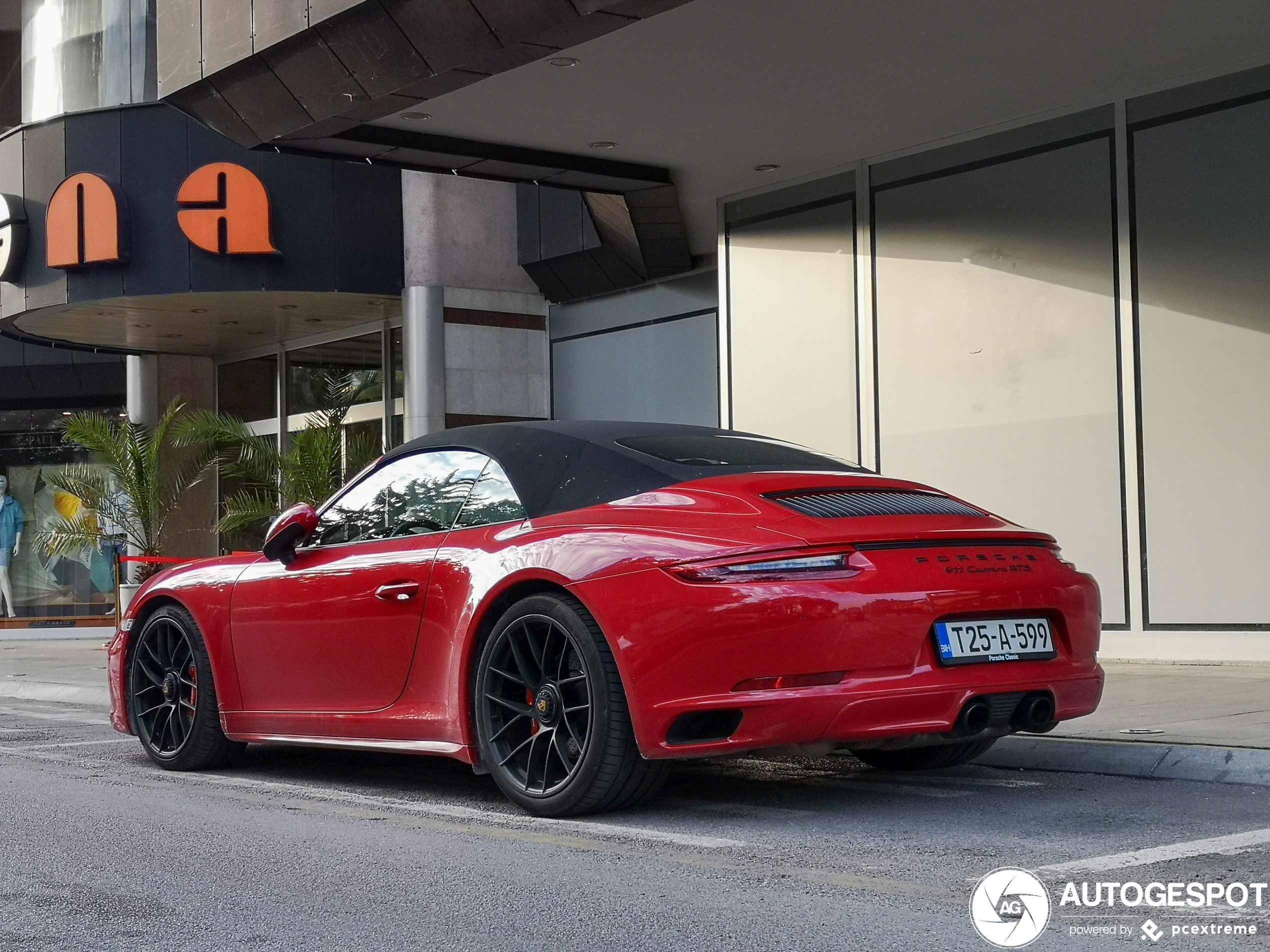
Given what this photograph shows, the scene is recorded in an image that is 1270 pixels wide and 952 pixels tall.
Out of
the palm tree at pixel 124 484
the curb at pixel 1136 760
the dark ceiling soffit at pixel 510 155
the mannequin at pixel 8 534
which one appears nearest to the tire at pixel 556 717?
the curb at pixel 1136 760

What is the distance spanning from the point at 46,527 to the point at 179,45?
1368 cm

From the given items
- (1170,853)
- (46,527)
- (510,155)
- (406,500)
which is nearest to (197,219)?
(510,155)

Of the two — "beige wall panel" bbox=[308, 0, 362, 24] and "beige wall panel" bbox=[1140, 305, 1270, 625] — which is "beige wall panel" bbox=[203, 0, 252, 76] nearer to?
"beige wall panel" bbox=[308, 0, 362, 24]

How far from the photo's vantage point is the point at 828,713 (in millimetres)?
4480

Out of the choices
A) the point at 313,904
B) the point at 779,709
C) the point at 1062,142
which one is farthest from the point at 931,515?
the point at 1062,142

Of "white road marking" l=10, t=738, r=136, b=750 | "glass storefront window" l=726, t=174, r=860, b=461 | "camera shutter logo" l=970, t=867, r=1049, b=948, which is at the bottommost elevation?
"white road marking" l=10, t=738, r=136, b=750

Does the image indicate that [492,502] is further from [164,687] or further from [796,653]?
[164,687]

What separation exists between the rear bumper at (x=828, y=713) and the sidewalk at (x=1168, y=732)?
4.83ft

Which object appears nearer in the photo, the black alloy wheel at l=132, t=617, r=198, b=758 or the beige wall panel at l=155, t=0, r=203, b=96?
the black alloy wheel at l=132, t=617, r=198, b=758

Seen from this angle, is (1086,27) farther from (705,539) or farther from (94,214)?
(94,214)

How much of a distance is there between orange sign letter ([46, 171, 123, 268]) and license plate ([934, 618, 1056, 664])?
585 inches

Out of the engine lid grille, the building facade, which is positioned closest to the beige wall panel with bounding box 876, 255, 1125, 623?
the building facade

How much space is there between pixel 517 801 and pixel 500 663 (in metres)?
0.46

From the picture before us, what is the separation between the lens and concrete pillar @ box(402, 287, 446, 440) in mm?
17969
